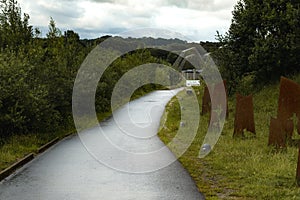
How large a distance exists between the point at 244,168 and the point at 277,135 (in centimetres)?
225

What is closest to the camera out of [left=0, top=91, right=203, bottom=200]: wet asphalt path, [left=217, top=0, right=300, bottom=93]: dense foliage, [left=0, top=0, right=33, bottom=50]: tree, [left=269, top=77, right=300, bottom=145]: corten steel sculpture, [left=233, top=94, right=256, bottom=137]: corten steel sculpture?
[left=0, top=91, right=203, bottom=200]: wet asphalt path

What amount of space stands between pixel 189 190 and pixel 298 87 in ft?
15.8

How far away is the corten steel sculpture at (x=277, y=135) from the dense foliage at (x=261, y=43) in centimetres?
1194

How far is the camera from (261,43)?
22812mm

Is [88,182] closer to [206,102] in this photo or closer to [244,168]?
[244,168]

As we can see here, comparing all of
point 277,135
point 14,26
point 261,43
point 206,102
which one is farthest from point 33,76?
point 261,43

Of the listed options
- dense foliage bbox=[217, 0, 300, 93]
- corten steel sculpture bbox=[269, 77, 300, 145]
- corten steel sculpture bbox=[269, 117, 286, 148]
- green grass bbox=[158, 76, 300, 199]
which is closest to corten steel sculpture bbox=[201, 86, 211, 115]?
dense foliage bbox=[217, 0, 300, 93]

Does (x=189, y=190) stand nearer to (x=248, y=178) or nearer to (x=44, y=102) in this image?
(x=248, y=178)

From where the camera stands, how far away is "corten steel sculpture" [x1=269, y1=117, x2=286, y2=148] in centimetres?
1084

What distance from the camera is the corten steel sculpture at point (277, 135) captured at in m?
10.8

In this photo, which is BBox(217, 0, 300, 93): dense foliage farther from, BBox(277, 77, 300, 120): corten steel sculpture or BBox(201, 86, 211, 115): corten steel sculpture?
BBox(277, 77, 300, 120): corten steel sculpture

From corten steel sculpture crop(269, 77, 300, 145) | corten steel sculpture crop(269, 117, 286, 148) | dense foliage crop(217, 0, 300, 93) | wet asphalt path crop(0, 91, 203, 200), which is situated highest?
dense foliage crop(217, 0, 300, 93)

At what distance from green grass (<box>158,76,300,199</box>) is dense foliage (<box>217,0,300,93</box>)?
897cm

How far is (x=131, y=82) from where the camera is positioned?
4275 cm
